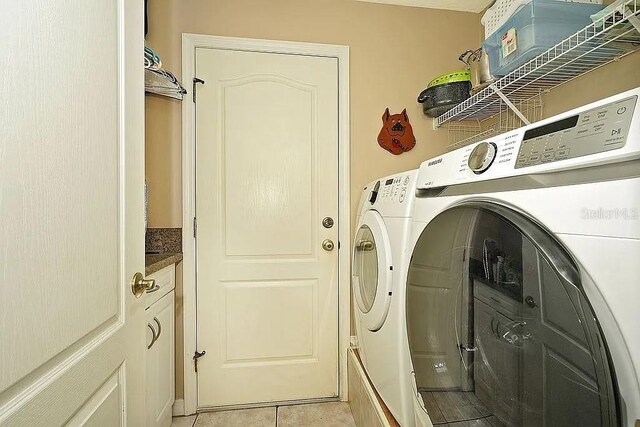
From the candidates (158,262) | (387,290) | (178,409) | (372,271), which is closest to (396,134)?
(372,271)

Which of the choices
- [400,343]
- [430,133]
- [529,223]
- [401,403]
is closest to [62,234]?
[529,223]

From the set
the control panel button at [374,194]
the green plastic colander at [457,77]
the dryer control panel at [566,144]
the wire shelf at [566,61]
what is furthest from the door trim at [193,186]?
the dryer control panel at [566,144]

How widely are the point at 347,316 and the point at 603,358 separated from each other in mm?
1499

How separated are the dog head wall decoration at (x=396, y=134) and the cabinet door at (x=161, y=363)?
1504mm

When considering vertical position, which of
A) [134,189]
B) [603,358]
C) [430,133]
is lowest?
[603,358]

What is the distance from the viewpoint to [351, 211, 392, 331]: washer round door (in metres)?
1.16

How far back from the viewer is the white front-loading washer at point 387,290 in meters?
1.05

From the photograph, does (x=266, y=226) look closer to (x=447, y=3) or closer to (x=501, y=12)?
(x=501, y=12)

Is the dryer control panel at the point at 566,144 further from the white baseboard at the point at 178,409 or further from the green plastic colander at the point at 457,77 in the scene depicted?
the white baseboard at the point at 178,409

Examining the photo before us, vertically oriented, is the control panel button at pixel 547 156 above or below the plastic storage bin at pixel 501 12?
below

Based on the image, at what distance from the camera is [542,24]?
1129 millimetres

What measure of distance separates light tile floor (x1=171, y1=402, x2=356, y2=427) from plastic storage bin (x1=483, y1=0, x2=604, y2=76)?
1902 millimetres

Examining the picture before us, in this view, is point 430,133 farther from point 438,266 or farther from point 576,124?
point 576,124

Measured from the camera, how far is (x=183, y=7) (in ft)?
5.59
